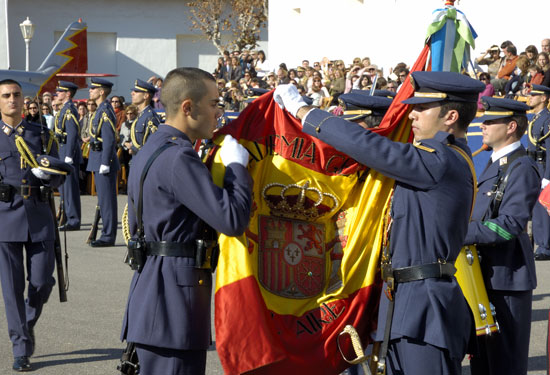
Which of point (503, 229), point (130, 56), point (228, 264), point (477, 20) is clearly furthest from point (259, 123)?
point (130, 56)

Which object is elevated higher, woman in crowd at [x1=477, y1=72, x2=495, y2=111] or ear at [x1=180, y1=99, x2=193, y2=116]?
woman in crowd at [x1=477, y1=72, x2=495, y2=111]

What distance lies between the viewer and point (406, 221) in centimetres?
383

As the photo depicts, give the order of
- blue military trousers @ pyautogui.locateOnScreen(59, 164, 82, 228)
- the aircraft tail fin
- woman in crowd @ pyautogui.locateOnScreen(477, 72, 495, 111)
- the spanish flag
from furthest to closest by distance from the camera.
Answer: the aircraft tail fin, woman in crowd @ pyautogui.locateOnScreen(477, 72, 495, 111), blue military trousers @ pyautogui.locateOnScreen(59, 164, 82, 228), the spanish flag

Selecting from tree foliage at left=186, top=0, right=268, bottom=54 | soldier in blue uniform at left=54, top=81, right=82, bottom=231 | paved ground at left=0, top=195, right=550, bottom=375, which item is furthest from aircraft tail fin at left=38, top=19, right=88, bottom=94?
paved ground at left=0, top=195, right=550, bottom=375

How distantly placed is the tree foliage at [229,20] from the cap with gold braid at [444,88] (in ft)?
109

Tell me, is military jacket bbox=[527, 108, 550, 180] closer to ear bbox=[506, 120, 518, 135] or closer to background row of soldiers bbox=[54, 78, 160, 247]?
background row of soldiers bbox=[54, 78, 160, 247]

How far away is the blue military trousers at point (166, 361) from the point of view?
3.79 m

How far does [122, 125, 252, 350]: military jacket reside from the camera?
365 centimetres

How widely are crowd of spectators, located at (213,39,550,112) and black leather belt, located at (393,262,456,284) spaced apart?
304 inches

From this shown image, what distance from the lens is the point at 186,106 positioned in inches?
153

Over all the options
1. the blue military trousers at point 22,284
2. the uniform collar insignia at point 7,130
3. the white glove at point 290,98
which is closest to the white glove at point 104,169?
the uniform collar insignia at point 7,130

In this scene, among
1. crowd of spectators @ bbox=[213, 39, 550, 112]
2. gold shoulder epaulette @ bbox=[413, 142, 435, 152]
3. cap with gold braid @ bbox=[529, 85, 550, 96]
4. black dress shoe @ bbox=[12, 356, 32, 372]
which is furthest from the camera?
crowd of spectators @ bbox=[213, 39, 550, 112]

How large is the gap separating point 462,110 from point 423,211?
0.51 m

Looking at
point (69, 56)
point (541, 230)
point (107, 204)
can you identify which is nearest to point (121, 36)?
point (69, 56)
